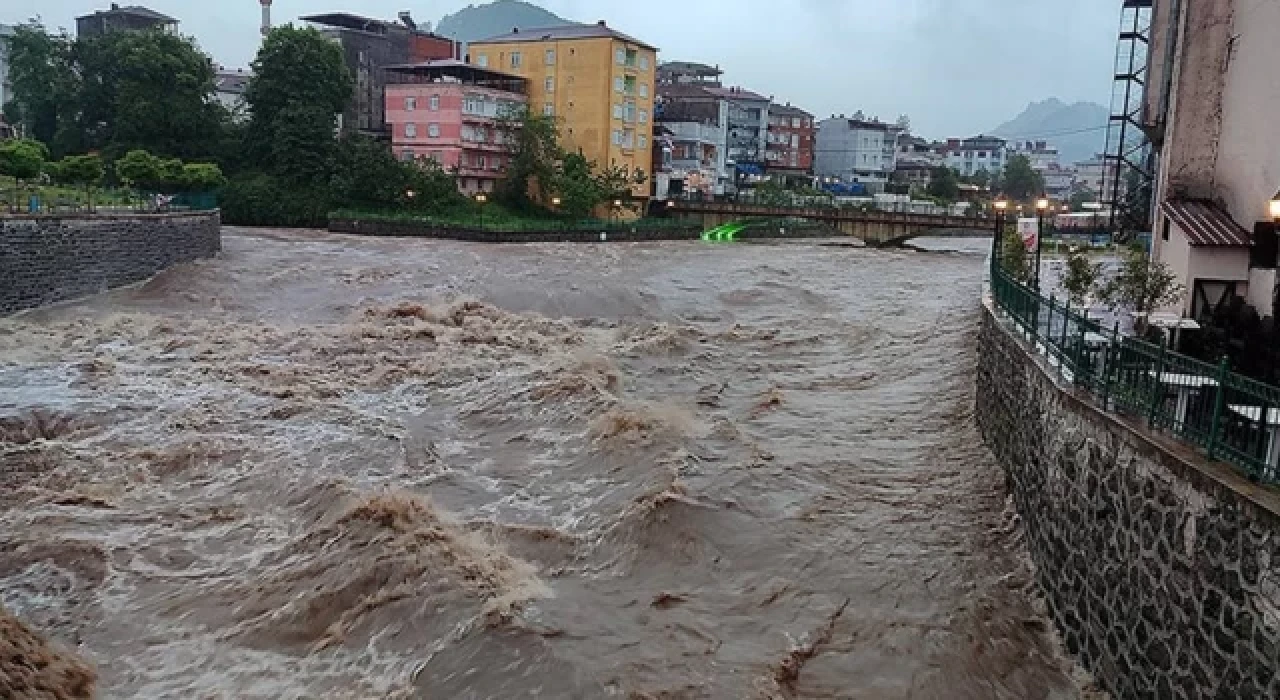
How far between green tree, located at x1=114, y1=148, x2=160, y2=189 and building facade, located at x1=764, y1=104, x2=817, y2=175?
71187 mm

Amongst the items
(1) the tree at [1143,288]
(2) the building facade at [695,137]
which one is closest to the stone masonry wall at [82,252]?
(1) the tree at [1143,288]

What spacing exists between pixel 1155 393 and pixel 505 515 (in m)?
7.70

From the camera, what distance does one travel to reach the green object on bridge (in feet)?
211

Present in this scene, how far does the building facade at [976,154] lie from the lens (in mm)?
145875

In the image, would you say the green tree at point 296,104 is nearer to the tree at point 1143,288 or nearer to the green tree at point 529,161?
the green tree at point 529,161

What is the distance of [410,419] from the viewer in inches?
706

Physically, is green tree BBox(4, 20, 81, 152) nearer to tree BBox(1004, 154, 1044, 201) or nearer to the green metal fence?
the green metal fence

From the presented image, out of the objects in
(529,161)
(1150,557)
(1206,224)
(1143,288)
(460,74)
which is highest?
(460,74)

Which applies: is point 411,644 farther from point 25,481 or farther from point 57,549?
point 25,481

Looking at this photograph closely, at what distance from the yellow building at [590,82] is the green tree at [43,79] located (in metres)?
26.4

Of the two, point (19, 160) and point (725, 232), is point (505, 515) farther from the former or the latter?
point (725, 232)

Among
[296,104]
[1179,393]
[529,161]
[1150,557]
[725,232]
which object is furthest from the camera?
[725,232]

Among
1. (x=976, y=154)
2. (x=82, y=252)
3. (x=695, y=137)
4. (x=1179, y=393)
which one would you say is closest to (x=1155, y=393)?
(x=1179, y=393)

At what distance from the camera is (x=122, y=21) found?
77.7 metres
